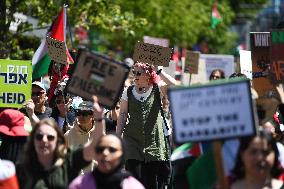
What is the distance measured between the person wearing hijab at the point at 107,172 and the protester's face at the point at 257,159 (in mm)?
814

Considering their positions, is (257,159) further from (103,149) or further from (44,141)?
(44,141)

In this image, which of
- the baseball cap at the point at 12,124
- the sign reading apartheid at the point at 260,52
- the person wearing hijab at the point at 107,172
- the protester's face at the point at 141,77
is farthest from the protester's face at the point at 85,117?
the person wearing hijab at the point at 107,172

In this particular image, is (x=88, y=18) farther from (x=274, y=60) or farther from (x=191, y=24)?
(x=191, y=24)

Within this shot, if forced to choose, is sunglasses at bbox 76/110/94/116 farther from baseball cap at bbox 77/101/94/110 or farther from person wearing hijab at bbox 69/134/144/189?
person wearing hijab at bbox 69/134/144/189

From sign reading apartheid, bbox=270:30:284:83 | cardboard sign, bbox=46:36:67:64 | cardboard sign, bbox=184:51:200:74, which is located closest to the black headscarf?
sign reading apartheid, bbox=270:30:284:83

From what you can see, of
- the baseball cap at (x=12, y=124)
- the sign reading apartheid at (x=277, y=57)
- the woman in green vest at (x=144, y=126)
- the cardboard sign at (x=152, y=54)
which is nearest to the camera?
the baseball cap at (x=12, y=124)

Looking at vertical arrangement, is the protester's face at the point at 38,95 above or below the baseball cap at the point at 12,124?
above

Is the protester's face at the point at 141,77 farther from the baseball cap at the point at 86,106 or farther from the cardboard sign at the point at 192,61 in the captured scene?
the cardboard sign at the point at 192,61

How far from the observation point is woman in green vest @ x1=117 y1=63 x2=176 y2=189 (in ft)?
33.9

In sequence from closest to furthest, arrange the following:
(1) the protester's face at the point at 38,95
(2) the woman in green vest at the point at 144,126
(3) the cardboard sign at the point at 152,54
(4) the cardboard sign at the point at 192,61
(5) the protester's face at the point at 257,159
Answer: (5) the protester's face at the point at 257,159 → (2) the woman in green vest at the point at 144,126 → (1) the protester's face at the point at 38,95 → (3) the cardboard sign at the point at 152,54 → (4) the cardboard sign at the point at 192,61

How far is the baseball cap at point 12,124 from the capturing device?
818 centimetres

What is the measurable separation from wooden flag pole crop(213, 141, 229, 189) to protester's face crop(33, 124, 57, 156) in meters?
1.33

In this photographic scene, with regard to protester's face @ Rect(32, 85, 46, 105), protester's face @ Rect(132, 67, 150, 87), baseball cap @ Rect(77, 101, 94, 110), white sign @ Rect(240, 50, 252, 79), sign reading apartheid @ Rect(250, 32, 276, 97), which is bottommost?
baseball cap @ Rect(77, 101, 94, 110)

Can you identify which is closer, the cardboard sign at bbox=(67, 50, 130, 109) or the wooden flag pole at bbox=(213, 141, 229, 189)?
the wooden flag pole at bbox=(213, 141, 229, 189)
